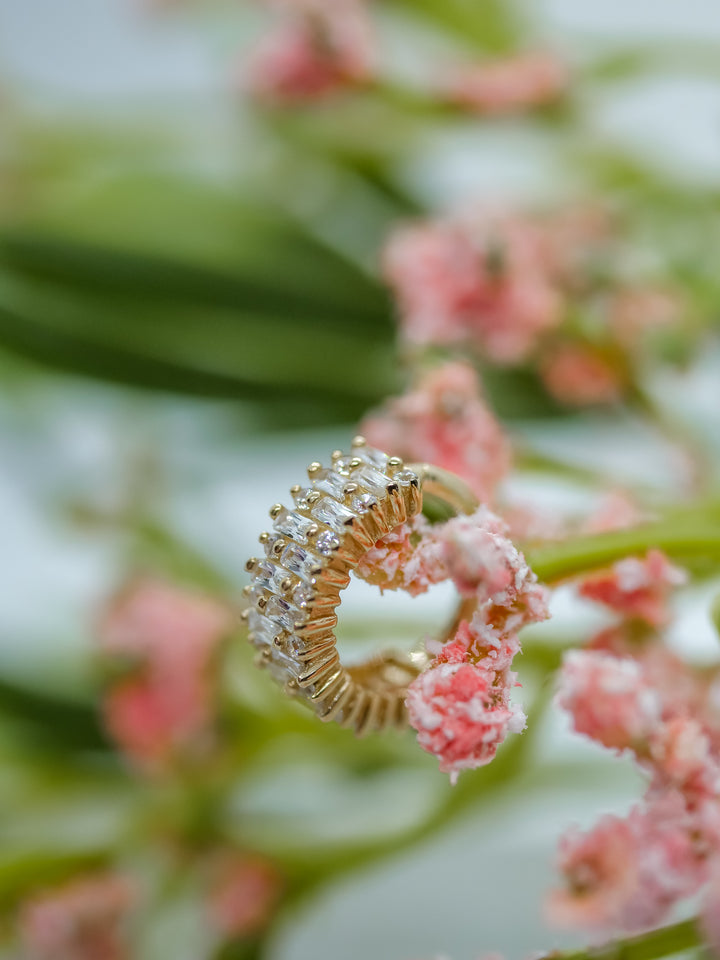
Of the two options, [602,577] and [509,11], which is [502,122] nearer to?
[509,11]

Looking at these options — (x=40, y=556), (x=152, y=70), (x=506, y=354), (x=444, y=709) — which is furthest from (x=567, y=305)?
(x=152, y=70)

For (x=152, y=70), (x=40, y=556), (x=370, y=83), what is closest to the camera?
(x=370, y=83)

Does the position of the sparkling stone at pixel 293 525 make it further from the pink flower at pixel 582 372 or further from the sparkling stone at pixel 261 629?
the pink flower at pixel 582 372

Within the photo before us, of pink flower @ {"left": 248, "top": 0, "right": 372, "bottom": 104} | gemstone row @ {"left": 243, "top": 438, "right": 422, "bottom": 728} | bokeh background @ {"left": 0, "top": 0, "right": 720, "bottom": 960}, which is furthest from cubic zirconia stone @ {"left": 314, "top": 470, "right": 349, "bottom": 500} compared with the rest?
pink flower @ {"left": 248, "top": 0, "right": 372, "bottom": 104}

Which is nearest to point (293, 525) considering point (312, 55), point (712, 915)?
point (712, 915)

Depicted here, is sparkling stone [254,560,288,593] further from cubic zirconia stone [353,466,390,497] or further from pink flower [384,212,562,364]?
pink flower [384,212,562,364]

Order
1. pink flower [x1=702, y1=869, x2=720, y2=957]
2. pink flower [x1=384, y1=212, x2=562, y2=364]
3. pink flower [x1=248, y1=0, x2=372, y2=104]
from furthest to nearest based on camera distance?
pink flower [x1=248, y1=0, x2=372, y2=104], pink flower [x1=384, y1=212, x2=562, y2=364], pink flower [x1=702, y1=869, x2=720, y2=957]

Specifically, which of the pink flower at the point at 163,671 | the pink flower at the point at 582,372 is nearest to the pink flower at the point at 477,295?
the pink flower at the point at 582,372
